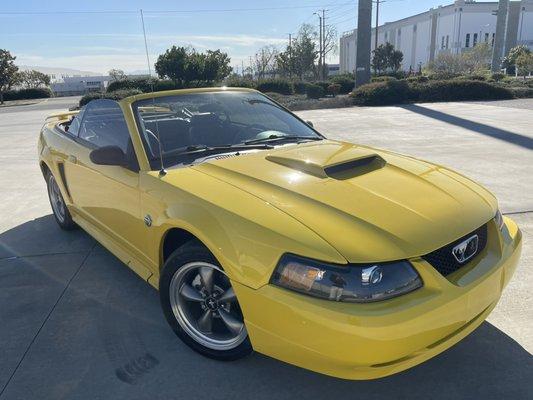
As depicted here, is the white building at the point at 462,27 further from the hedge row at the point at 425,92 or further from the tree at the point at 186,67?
the hedge row at the point at 425,92

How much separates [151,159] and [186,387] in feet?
4.76

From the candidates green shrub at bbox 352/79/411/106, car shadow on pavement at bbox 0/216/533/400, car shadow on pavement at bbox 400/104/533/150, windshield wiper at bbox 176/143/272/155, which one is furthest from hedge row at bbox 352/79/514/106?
car shadow on pavement at bbox 0/216/533/400

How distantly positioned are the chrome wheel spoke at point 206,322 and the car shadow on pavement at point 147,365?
0.17 meters

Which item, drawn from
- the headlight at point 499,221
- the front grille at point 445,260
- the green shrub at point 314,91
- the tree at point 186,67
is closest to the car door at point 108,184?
the front grille at point 445,260

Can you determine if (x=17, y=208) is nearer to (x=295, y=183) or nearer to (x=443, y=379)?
(x=295, y=183)

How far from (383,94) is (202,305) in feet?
60.2

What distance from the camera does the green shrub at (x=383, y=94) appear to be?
19500 millimetres

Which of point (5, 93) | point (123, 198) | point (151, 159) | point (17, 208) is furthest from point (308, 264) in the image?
point (5, 93)

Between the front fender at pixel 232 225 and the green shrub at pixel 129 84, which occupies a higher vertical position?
the front fender at pixel 232 225

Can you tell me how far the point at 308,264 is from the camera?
2.03 metres

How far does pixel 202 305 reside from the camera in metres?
2.69

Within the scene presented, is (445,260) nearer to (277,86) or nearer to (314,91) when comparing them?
(314,91)

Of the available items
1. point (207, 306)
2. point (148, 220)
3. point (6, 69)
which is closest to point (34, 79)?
point (6, 69)

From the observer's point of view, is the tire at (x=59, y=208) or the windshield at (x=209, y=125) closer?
the windshield at (x=209, y=125)
